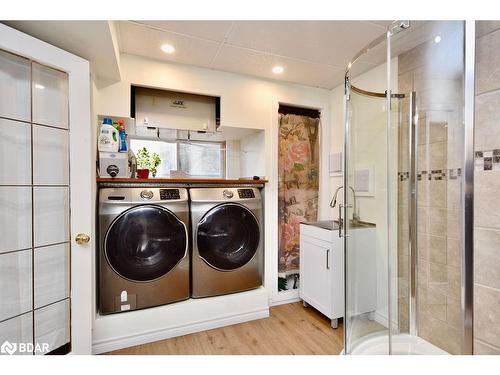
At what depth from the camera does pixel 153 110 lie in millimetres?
2174

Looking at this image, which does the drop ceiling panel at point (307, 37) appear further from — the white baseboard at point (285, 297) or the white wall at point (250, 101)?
the white baseboard at point (285, 297)

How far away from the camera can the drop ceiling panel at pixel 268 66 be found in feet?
6.27

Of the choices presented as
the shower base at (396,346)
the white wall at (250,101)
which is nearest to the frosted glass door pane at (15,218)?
the white wall at (250,101)

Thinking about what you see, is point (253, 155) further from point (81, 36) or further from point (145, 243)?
point (81, 36)

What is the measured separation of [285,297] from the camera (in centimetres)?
240

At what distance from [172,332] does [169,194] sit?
1.07m

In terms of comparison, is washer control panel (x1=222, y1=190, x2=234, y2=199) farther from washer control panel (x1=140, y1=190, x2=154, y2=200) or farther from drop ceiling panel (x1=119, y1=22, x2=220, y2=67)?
drop ceiling panel (x1=119, y1=22, x2=220, y2=67)

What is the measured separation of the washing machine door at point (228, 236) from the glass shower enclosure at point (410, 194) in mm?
801

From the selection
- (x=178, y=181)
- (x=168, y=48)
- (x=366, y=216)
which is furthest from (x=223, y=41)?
(x=366, y=216)

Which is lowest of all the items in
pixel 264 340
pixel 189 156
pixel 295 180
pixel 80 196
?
pixel 264 340

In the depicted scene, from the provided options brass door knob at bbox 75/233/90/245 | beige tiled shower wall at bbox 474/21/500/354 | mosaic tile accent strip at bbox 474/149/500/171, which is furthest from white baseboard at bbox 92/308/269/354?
mosaic tile accent strip at bbox 474/149/500/171

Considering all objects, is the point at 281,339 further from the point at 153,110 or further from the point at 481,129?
the point at 153,110
